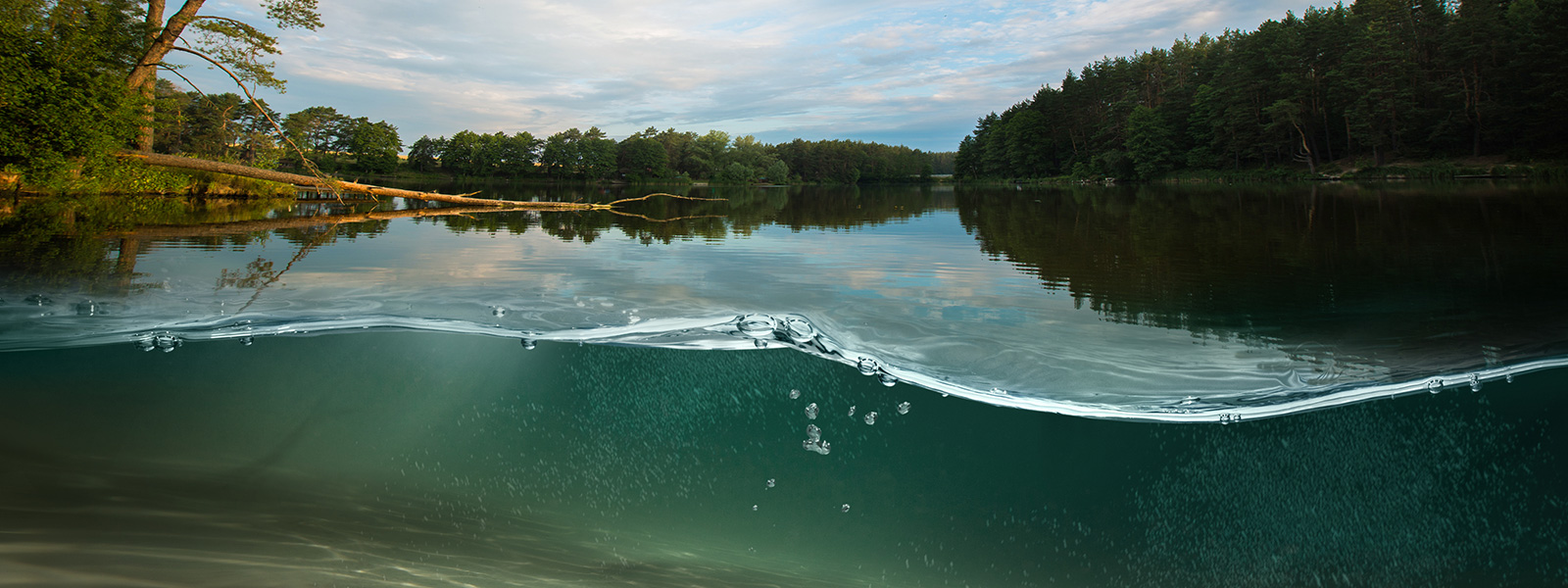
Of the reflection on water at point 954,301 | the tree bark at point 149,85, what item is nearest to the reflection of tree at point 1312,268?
the reflection on water at point 954,301

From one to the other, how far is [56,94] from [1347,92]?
65540mm

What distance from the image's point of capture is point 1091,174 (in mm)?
66250

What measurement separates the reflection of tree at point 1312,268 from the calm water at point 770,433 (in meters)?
0.11

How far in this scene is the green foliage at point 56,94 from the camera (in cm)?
1546

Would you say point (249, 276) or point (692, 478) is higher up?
point (249, 276)

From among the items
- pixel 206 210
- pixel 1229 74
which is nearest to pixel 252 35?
pixel 206 210

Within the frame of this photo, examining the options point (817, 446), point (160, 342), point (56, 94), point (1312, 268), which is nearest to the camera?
point (817, 446)

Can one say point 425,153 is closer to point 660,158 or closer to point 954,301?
point 660,158

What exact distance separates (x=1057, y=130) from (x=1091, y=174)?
14.2 metres

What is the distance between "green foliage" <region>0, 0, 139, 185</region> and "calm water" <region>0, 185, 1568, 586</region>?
45.8 ft

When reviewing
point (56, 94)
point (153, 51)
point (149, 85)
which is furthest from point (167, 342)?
point (149, 85)

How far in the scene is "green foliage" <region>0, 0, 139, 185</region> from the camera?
1546 centimetres

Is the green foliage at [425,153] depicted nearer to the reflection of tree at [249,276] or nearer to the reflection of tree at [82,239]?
the reflection of tree at [82,239]

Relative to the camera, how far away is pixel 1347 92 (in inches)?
1841
